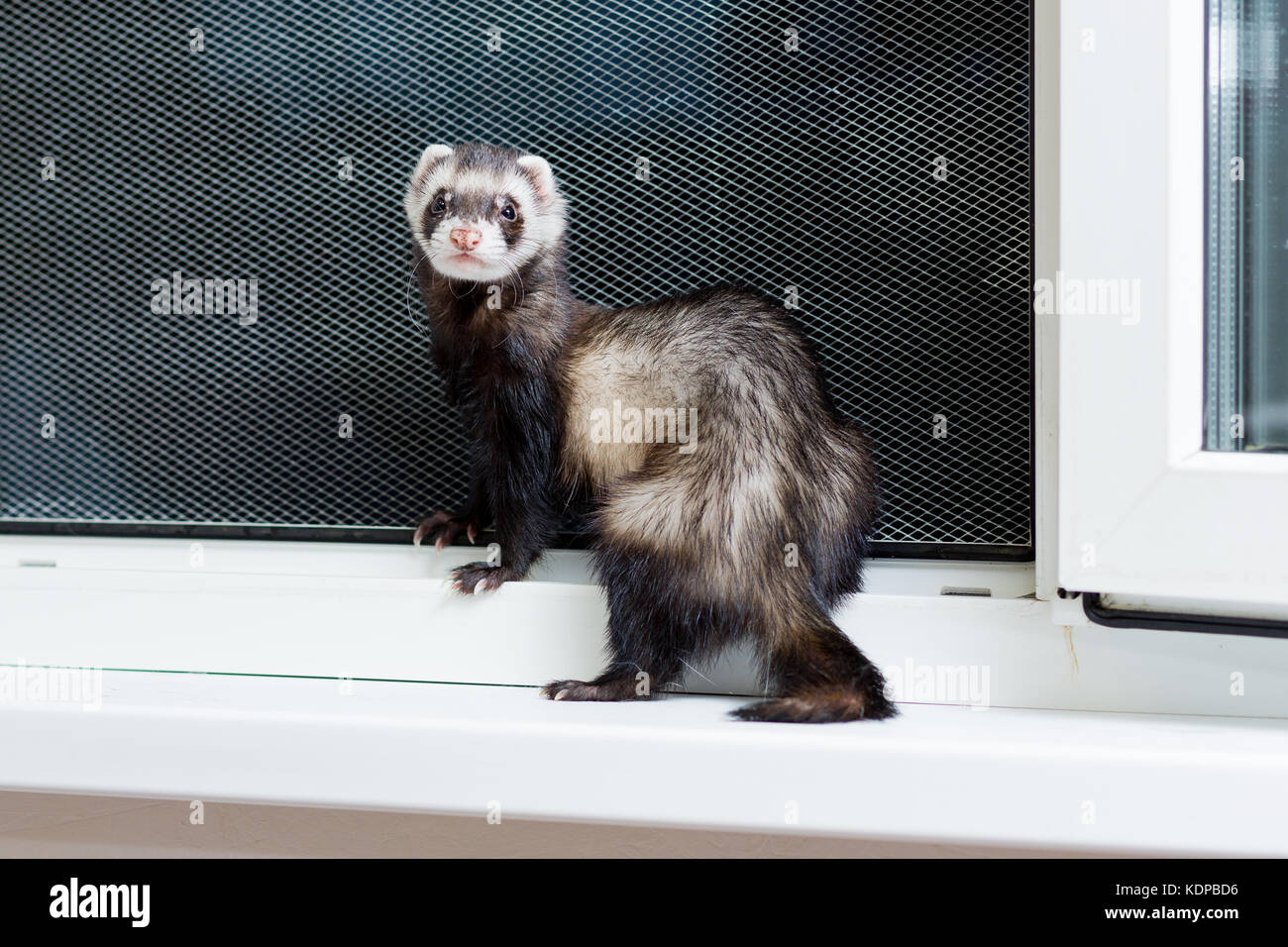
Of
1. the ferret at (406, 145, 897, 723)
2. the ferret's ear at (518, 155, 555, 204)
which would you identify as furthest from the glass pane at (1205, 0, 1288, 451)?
the ferret's ear at (518, 155, 555, 204)

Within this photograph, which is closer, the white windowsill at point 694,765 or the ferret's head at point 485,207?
the white windowsill at point 694,765

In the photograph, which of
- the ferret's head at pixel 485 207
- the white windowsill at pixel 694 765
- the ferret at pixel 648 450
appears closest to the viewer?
the white windowsill at pixel 694 765

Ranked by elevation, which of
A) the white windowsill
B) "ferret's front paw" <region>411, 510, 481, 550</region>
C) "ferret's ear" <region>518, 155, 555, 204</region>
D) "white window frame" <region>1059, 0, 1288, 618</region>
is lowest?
the white windowsill

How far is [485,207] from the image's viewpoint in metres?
0.91

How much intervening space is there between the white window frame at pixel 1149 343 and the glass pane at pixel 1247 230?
0.02 m

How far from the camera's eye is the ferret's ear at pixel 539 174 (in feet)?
3.03

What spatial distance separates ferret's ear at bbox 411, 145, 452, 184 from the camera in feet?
3.05

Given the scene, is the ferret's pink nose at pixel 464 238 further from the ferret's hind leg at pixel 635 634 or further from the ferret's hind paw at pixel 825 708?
the ferret's hind paw at pixel 825 708

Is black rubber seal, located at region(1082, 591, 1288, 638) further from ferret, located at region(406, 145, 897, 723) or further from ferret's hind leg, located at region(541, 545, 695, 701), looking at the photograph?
ferret's hind leg, located at region(541, 545, 695, 701)

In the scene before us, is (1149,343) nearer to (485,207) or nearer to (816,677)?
(816,677)

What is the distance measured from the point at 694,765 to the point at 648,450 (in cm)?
27

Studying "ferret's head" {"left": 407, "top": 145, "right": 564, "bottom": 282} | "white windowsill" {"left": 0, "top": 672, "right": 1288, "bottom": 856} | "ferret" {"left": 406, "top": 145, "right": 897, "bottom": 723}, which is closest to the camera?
"white windowsill" {"left": 0, "top": 672, "right": 1288, "bottom": 856}

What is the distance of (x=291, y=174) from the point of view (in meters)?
0.99

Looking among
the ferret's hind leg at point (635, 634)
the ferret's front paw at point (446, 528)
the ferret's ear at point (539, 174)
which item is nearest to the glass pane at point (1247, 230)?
the ferret's hind leg at point (635, 634)
